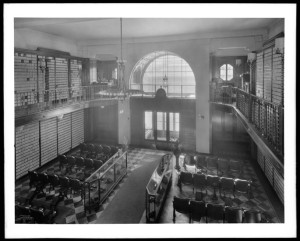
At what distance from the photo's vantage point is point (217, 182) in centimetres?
860

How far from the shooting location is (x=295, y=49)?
3.53 meters

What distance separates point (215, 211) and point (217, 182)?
2.00 m

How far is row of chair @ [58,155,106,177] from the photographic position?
10.5 meters

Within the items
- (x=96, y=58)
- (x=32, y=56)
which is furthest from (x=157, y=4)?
(x=96, y=58)

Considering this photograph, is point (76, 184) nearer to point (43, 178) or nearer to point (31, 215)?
point (43, 178)

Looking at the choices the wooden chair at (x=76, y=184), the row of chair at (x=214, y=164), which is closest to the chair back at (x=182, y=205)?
the wooden chair at (x=76, y=184)

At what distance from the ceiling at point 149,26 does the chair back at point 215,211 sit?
706 cm

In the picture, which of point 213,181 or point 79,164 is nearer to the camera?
point 213,181

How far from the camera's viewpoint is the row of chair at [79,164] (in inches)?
415

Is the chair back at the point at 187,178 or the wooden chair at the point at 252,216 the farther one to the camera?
the chair back at the point at 187,178

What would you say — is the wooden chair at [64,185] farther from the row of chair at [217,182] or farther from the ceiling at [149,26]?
the ceiling at [149,26]

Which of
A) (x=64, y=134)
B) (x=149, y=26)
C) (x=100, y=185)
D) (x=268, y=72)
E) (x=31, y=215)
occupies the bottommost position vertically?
(x=100, y=185)

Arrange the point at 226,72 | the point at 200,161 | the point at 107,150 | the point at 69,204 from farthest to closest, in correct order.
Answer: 1. the point at 226,72
2. the point at 107,150
3. the point at 200,161
4. the point at 69,204

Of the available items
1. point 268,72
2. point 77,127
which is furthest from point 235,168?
point 77,127
